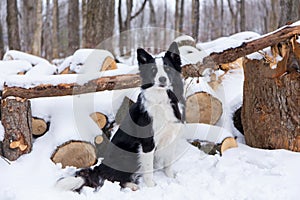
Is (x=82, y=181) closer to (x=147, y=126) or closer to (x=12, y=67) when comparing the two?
(x=147, y=126)

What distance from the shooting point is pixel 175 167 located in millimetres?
3691

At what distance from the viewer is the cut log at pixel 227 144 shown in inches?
156

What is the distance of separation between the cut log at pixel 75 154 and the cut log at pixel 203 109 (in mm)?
1374

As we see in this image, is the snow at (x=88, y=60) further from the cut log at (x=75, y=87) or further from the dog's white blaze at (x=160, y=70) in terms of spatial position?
the dog's white blaze at (x=160, y=70)

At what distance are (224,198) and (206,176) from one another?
0.46 meters

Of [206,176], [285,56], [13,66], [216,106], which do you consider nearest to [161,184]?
[206,176]

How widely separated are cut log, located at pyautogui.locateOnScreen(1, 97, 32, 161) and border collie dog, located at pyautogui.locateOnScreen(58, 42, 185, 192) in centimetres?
87

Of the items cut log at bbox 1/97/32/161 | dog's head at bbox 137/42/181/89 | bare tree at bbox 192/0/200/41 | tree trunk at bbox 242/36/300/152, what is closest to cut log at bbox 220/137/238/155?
tree trunk at bbox 242/36/300/152

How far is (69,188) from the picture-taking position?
2977mm

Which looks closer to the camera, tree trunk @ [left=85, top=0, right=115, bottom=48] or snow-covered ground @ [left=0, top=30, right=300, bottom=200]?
Answer: snow-covered ground @ [left=0, top=30, right=300, bottom=200]

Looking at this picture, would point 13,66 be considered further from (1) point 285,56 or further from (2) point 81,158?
(1) point 285,56

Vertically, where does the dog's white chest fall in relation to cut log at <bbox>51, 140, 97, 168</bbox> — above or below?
above

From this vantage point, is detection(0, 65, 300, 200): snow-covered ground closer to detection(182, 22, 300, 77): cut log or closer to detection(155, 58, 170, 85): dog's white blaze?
detection(182, 22, 300, 77): cut log

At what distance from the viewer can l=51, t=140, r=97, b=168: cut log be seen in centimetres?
374
